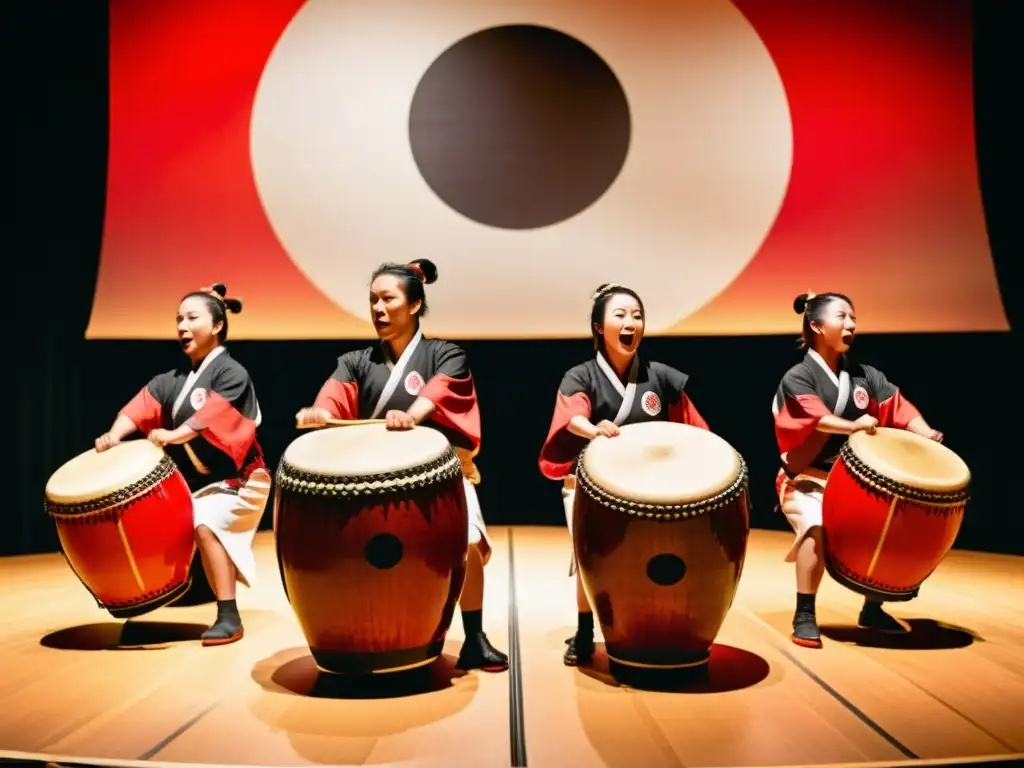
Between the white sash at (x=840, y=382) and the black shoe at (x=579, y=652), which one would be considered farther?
the white sash at (x=840, y=382)

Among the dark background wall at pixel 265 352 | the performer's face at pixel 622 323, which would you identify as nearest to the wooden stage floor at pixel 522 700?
the performer's face at pixel 622 323

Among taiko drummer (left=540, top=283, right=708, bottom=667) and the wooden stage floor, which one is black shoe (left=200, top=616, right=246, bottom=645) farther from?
taiko drummer (left=540, top=283, right=708, bottom=667)

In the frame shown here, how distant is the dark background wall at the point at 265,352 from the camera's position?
4.06 m

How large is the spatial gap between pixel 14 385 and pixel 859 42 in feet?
13.0

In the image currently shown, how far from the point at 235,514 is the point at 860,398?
1.93 meters

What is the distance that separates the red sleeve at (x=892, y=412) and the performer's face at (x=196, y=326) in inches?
81.1

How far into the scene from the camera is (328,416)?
2.31 metres

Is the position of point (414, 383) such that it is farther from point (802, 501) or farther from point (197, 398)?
point (802, 501)

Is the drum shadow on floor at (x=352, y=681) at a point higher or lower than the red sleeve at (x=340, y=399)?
lower

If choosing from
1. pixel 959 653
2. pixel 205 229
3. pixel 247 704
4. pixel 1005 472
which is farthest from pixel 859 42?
pixel 247 704

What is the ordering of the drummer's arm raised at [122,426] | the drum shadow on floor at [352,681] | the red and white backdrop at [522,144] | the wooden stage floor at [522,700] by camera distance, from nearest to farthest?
the wooden stage floor at [522,700], the drum shadow on floor at [352,681], the drummer's arm raised at [122,426], the red and white backdrop at [522,144]

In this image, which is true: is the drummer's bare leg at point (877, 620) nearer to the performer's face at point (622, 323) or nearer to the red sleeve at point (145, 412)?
the performer's face at point (622, 323)

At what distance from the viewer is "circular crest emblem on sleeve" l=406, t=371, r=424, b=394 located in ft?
A: 8.21

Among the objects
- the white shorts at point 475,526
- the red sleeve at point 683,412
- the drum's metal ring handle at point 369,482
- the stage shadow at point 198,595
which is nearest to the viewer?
the drum's metal ring handle at point 369,482
